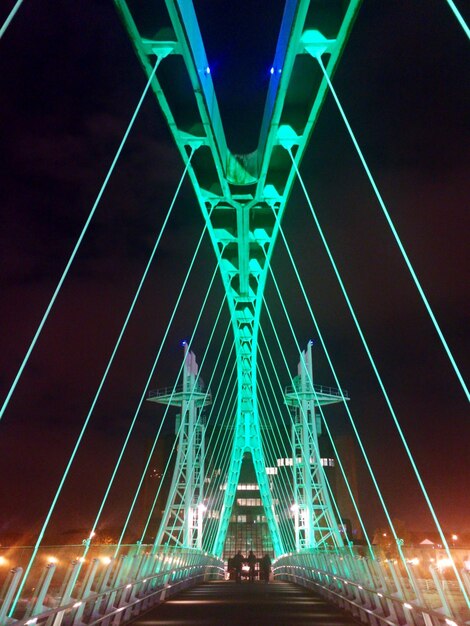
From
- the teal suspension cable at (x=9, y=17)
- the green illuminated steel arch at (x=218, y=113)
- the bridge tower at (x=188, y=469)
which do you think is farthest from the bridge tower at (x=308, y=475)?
the teal suspension cable at (x=9, y=17)

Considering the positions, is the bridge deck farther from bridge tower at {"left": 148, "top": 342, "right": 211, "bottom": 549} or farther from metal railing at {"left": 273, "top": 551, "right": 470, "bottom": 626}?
bridge tower at {"left": 148, "top": 342, "right": 211, "bottom": 549}

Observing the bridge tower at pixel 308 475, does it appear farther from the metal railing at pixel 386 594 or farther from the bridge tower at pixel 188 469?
the metal railing at pixel 386 594

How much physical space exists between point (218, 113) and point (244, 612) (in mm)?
9719

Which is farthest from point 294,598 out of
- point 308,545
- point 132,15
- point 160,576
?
point 308,545

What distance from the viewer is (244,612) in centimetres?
1163

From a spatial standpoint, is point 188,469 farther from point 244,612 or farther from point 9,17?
point 9,17

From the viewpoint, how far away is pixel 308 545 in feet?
102

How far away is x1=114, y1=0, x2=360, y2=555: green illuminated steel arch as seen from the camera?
1016 centimetres

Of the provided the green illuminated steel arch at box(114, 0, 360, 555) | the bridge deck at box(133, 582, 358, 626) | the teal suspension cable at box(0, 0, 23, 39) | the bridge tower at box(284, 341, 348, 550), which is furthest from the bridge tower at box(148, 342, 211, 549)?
the teal suspension cable at box(0, 0, 23, 39)

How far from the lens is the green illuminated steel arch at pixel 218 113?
400 inches

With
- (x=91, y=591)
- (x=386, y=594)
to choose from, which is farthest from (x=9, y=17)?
(x=386, y=594)

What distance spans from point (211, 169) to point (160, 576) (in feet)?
34.1

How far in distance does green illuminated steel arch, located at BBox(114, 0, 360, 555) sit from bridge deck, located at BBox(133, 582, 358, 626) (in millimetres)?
9125

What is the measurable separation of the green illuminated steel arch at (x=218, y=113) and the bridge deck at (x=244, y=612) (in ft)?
29.9
